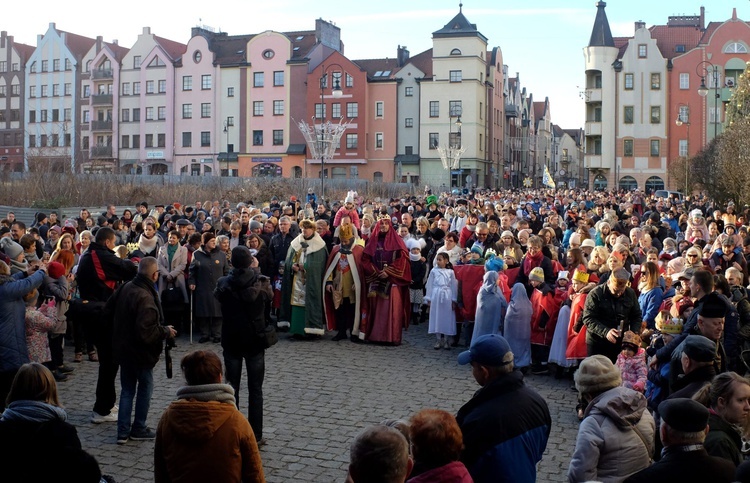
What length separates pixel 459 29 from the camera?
7744cm

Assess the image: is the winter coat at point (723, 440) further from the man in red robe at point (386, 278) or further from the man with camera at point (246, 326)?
the man in red robe at point (386, 278)

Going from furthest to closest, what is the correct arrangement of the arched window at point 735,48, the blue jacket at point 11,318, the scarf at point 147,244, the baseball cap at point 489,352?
the arched window at point 735,48 → the scarf at point 147,244 → the blue jacket at point 11,318 → the baseball cap at point 489,352

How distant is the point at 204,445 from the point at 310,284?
9.22 m

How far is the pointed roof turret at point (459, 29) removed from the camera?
76.7 metres

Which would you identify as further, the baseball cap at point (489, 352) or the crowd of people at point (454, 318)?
the baseball cap at point (489, 352)

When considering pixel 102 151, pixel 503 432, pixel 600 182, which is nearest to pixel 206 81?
pixel 102 151

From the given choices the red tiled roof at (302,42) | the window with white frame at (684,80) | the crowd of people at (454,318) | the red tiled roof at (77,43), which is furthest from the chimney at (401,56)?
the crowd of people at (454,318)

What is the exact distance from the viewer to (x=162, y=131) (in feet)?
272

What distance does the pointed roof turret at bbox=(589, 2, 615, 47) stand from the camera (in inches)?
3063

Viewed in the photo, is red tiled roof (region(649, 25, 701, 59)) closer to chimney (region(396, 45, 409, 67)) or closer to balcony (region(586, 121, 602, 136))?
balcony (region(586, 121, 602, 136))

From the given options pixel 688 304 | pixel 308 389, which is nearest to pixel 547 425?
pixel 688 304

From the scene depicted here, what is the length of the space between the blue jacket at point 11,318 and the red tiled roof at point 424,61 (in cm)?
7016

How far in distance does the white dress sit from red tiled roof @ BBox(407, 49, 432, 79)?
64.8 m

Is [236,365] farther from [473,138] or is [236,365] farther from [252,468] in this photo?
[473,138]
